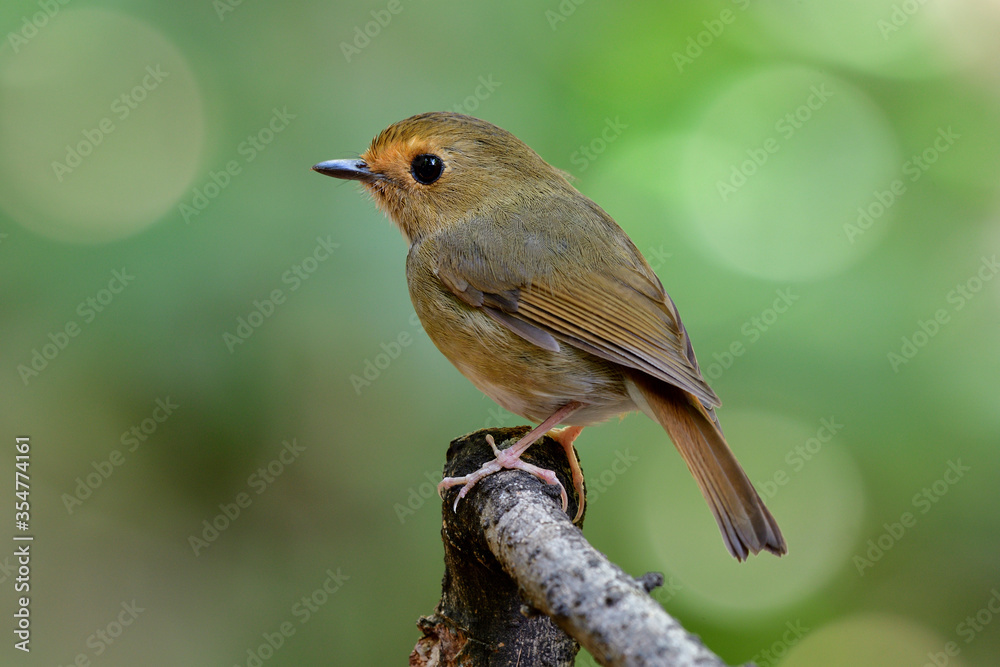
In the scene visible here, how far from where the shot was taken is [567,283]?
2471 millimetres

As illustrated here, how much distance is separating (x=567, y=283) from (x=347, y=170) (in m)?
0.79

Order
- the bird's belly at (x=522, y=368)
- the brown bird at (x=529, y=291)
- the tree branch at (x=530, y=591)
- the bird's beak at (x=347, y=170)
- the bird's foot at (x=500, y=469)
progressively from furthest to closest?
the bird's beak at (x=347, y=170) < the bird's belly at (x=522, y=368) < the brown bird at (x=529, y=291) < the bird's foot at (x=500, y=469) < the tree branch at (x=530, y=591)

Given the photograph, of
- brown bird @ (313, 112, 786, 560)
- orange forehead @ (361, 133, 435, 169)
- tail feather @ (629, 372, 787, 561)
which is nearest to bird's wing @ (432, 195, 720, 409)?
brown bird @ (313, 112, 786, 560)

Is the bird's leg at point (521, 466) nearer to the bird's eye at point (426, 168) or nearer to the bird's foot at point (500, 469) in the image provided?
the bird's foot at point (500, 469)

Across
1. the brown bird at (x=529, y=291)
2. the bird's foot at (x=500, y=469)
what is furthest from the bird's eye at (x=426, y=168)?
the bird's foot at (x=500, y=469)

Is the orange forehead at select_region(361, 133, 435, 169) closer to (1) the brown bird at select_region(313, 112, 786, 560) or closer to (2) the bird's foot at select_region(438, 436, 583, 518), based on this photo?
(1) the brown bird at select_region(313, 112, 786, 560)

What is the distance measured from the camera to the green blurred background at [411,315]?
295 centimetres

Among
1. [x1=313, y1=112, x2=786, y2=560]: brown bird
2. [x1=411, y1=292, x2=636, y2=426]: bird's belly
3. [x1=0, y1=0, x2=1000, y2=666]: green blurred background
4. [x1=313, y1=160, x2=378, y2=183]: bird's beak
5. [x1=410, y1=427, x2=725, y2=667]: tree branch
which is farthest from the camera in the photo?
[x1=0, y1=0, x2=1000, y2=666]: green blurred background

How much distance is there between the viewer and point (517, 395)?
2.47 meters

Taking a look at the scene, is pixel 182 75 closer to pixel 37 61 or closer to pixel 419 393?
pixel 37 61

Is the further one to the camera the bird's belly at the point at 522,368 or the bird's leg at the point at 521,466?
the bird's belly at the point at 522,368

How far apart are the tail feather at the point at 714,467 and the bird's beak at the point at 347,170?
1.05 metres

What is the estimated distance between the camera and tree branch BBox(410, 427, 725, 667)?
3.72 feet

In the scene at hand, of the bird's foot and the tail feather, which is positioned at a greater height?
the tail feather
